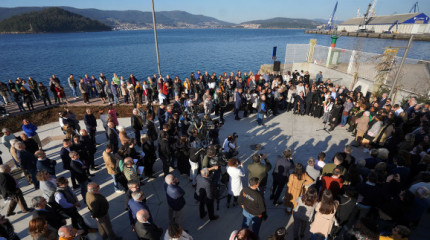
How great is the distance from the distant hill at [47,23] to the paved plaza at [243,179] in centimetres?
19297

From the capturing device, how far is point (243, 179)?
21.0ft

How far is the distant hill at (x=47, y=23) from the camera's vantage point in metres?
142

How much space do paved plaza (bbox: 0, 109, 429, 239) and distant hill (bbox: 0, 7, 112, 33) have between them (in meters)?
193

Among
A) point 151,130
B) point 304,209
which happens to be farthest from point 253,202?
point 151,130

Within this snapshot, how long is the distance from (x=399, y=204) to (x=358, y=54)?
1358 cm

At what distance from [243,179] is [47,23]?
20203 cm

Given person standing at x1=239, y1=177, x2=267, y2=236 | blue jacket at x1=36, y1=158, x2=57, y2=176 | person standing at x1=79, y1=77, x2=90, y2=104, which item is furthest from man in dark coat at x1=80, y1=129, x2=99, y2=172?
person standing at x1=79, y1=77, x2=90, y2=104

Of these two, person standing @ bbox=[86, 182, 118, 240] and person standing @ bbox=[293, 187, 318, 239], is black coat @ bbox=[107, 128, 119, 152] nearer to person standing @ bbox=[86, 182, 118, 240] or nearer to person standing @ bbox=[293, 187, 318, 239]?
person standing @ bbox=[86, 182, 118, 240]

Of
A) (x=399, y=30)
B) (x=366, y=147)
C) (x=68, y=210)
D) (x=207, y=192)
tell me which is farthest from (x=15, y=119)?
(x=399, y=30)

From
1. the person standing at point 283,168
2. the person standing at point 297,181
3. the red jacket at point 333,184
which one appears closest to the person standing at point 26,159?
the person standing at point 283,168

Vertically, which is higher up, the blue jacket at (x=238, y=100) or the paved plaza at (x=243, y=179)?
the blue jacket at (x=238, y=100)

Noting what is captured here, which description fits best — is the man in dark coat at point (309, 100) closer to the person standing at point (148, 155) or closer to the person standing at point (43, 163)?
the person standing at point (148, 155)

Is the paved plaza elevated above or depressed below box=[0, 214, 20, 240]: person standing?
below

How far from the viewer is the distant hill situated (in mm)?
142125
